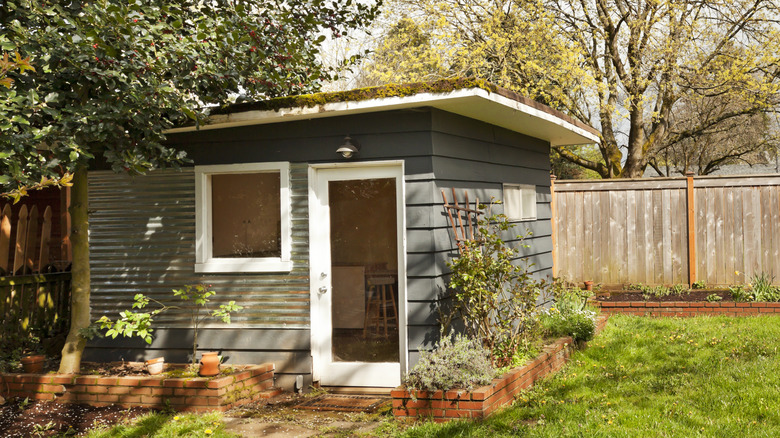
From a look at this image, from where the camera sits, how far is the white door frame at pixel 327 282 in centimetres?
630

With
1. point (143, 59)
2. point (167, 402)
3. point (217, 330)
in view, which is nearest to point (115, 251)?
point (217, 330)

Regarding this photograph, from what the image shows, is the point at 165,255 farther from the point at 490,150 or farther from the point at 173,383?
the point at 490,150

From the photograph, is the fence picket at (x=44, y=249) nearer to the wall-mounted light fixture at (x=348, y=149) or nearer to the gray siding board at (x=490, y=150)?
the wall-mounted light fixture at (x=348, y=149)

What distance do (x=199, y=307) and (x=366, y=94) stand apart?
276 cm

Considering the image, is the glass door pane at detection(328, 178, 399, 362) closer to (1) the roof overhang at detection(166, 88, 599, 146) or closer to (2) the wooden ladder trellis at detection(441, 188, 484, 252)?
(2) the wooden ladder trellis at detection(441, 188, 484, 252)

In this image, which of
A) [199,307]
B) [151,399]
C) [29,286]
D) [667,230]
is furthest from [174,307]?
[667,230]

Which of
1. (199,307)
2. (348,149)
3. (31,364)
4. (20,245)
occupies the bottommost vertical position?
(31,364)

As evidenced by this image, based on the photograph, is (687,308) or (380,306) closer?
(380,306)

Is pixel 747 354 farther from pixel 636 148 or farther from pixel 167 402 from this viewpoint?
pixel 636 148

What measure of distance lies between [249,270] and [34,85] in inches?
97.4

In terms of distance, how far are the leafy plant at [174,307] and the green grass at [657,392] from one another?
2411 millimetres

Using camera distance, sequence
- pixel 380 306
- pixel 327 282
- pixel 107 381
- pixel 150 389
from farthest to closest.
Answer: pixel 327 282, pixel 380 306, pixel 107 381, pixel 150 389

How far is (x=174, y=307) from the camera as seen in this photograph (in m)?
6.82

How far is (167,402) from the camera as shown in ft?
19.4
